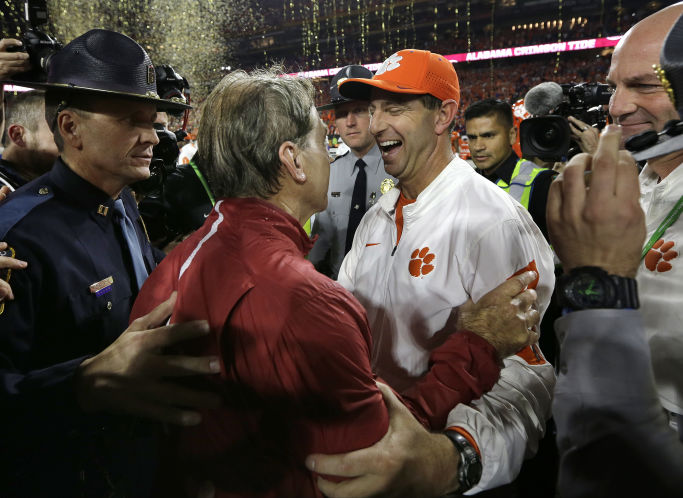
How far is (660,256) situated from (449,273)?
70 cm

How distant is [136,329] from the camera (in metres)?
1.19

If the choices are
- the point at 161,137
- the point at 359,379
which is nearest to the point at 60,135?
Answer: the point at 161,137

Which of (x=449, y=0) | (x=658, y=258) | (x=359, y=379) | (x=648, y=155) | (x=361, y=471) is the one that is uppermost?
(x=449, y=0)

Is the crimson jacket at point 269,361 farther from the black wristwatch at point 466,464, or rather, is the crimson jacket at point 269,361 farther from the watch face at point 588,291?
the watch face at point 588,291

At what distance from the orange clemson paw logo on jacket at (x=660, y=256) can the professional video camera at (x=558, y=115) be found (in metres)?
0.46

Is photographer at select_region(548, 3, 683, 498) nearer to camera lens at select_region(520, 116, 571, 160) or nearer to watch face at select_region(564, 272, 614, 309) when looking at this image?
watch face at select_region(564, 272, 614, 309)

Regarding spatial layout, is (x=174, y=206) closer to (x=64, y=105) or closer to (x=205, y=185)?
(x=205, y=185)

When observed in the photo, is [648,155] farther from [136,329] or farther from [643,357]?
[136,329]

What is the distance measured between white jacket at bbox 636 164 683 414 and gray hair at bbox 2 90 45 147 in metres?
3.05

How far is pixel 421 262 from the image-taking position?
1.85 meters

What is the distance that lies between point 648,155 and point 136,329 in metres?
1.33

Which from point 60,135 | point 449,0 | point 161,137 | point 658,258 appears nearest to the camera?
point 658,258

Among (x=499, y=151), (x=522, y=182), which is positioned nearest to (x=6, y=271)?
(x=522, y=182)

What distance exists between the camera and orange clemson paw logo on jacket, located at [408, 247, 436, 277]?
6.00ft
